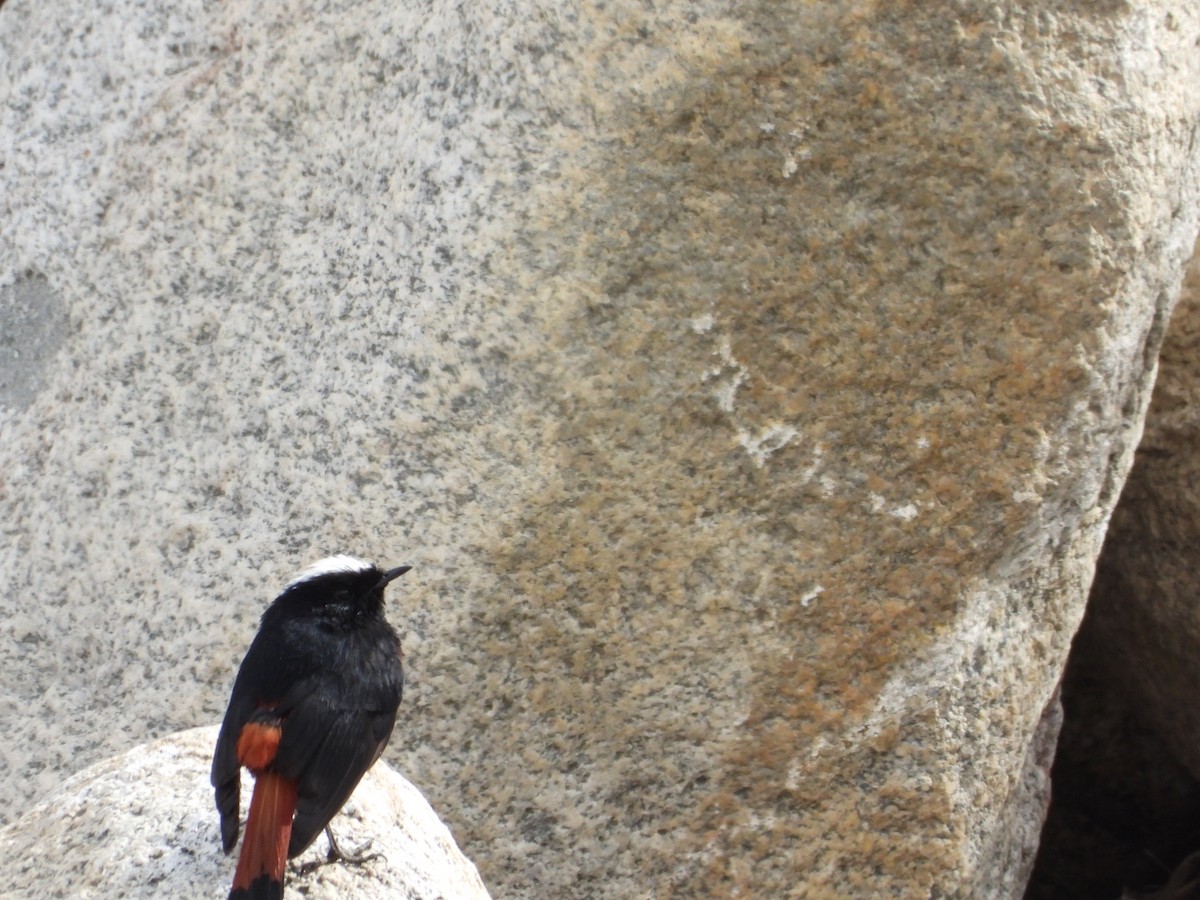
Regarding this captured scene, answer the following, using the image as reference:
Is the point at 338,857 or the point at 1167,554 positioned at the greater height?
the point at 338,857

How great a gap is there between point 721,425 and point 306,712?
1.00 meters

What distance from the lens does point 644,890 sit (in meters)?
3.15

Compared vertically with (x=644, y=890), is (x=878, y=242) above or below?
above

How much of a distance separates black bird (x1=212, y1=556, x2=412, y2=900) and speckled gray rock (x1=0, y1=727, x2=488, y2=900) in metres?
0.07

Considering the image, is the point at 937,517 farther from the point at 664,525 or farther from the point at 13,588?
the point at 13,588

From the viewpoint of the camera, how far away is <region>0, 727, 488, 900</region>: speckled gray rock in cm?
236

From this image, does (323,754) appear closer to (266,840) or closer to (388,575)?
(266,840)

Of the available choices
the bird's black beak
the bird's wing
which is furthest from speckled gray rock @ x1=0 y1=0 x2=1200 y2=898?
the bird's wing

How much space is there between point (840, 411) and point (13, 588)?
185 centimetres

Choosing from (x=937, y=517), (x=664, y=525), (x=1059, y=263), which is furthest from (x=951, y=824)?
(x=1059, y=263)

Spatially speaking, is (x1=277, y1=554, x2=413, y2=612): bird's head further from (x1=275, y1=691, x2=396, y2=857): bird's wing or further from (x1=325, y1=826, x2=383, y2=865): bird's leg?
(x1=325, y1=826, x2=383, y2=865): bird's leg

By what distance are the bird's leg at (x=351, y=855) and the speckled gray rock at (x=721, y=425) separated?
58 cm

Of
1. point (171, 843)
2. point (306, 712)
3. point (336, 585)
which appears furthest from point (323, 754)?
point (336, 585)

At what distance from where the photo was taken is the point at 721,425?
3084mm
